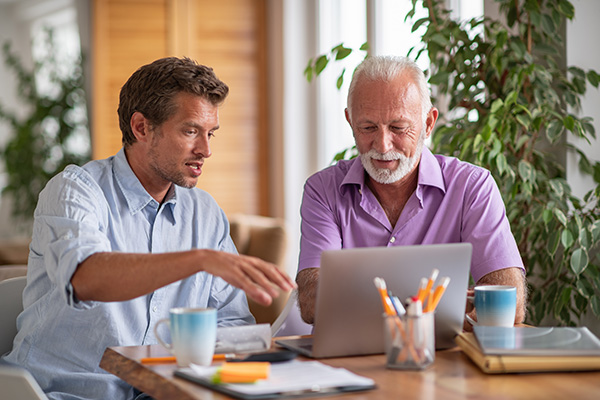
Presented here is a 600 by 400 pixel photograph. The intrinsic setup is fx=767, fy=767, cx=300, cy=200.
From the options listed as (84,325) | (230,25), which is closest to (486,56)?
(84,325)

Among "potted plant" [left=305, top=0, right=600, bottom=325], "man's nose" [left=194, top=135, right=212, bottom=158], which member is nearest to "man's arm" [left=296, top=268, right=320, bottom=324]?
"man's nose" [left=194, top=135, right=212, bottom=158]

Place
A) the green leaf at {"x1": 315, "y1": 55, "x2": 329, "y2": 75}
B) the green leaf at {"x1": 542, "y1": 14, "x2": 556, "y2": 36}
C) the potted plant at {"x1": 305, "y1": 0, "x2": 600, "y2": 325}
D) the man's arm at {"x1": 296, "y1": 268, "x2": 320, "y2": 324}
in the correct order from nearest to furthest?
the man's arm at {"x1": 296, "y1": 268, "x2": 320, "y2": 324}
the potted plant at {"x1": 305, "y1": 0, "x2": 600, "y2": 325}
the green leaf at {"x1": 542, "y1": 14, "x2": 556, "y2": 36}
the green leaf at {"x1": 315, "y1": 55, "x2": 329, "y2": 75}

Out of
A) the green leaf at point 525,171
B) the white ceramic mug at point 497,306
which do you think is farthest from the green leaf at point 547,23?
the white ceramic mug at point 497,306

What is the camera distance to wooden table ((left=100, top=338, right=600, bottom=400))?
3.90 ft

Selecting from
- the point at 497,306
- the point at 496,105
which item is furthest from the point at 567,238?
the point at 497,306

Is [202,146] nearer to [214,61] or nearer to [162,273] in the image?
[162,273]

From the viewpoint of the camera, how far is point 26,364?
181 centimetres

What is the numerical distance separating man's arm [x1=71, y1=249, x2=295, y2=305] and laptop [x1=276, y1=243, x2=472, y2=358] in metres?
0.10

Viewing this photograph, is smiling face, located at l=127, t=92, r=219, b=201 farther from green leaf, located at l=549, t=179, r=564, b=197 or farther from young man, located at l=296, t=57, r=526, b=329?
green leaf, located at l=549, t=179, r=564, b=197

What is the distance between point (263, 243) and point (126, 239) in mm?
1871

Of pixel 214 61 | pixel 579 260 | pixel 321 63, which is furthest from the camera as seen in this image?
pixel 214 61

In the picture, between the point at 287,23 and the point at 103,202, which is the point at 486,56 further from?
the point at 287,23

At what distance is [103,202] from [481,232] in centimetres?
95

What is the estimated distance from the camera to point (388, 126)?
6.65ft
